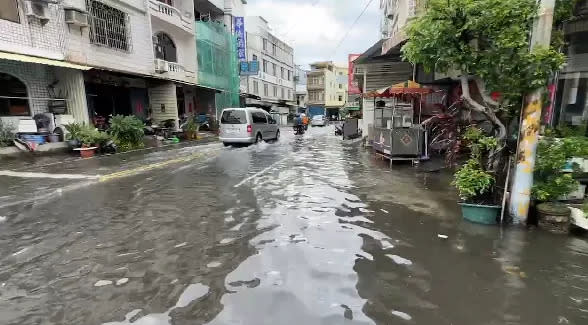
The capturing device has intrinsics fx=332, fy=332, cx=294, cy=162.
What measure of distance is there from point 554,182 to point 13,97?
642 inches

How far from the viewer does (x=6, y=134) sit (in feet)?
39.1

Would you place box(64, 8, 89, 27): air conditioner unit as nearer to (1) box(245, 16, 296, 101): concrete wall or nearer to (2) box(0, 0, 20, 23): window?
(2) box(0, 0, 20, 23): window

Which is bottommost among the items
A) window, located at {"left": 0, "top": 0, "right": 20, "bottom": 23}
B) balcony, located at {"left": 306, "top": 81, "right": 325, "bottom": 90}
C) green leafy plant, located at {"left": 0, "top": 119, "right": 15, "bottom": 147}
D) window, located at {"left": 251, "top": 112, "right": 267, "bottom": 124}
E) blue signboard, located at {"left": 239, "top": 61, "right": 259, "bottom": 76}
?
green leafy plant, located at {"left": 0, "top": 119, "right": 15, "bottom": 147}

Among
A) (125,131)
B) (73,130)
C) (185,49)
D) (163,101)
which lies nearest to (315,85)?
(185,49)

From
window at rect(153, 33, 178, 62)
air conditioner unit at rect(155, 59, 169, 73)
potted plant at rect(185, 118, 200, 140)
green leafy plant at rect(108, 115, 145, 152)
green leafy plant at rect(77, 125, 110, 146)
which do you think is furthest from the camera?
potted plant at rect(185, 118, 200, 140)

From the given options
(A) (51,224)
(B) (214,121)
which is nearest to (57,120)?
(A) (51,224)

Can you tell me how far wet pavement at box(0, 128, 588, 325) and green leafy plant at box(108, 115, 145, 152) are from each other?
7.94m

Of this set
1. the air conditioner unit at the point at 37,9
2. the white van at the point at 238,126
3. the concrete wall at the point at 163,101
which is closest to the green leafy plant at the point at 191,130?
the concrete wall at the point at 163,101

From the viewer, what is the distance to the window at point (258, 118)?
1725 cm

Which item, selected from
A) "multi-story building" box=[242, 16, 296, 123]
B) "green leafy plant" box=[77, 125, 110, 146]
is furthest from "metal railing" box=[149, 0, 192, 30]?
"multi-story building" box=[242, 16, 296, 123]

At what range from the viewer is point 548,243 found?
177 inches

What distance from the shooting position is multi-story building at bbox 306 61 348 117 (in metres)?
70.8

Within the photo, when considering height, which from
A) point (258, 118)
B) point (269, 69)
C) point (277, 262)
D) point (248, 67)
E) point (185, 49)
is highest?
point (269, 69)

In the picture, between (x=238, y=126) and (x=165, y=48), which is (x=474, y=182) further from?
(x=165, y=48)
